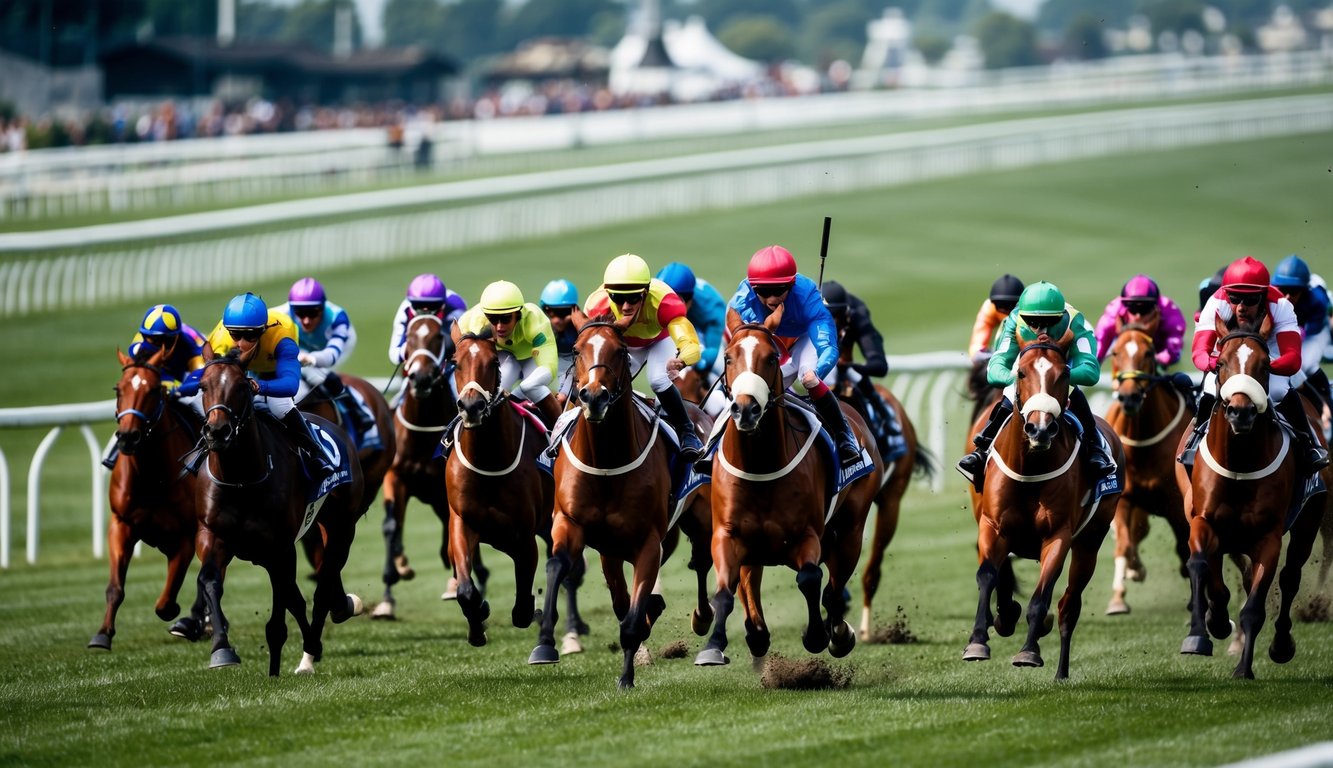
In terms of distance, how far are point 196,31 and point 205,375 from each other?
65.4m

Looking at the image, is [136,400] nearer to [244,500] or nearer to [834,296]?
[244,500]

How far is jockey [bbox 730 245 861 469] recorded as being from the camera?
893 centimetres

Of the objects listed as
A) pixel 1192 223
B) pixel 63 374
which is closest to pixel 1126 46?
pixel 1192 223

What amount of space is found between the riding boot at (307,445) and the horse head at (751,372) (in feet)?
7.80

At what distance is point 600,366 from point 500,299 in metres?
1.44

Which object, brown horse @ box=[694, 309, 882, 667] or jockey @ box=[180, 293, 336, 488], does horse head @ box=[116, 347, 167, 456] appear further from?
brown horse @ box=[694, 309, 882, 667]

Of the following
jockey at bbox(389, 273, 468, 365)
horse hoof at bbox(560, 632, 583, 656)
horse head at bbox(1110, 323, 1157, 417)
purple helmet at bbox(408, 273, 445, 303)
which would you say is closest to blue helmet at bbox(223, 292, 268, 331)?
jockey at bbox(389, 273, 468, 365)

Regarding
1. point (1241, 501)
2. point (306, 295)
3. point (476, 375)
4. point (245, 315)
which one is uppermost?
point (306, 295)

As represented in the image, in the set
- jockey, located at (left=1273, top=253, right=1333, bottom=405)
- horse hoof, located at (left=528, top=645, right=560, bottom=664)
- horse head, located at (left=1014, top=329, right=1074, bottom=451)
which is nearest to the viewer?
horse head, located at (left=1014, top=329, right=1074, bottom=451)

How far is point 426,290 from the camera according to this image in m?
11.5

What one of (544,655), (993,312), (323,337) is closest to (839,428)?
(544,655)

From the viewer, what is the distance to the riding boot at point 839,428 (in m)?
9.16

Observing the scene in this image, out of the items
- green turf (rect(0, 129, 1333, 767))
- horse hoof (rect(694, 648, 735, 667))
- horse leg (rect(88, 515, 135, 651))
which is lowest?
green turf (rect(0, 129, 1333, 767))

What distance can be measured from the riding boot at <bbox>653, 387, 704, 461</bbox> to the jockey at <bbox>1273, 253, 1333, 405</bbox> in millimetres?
3937
